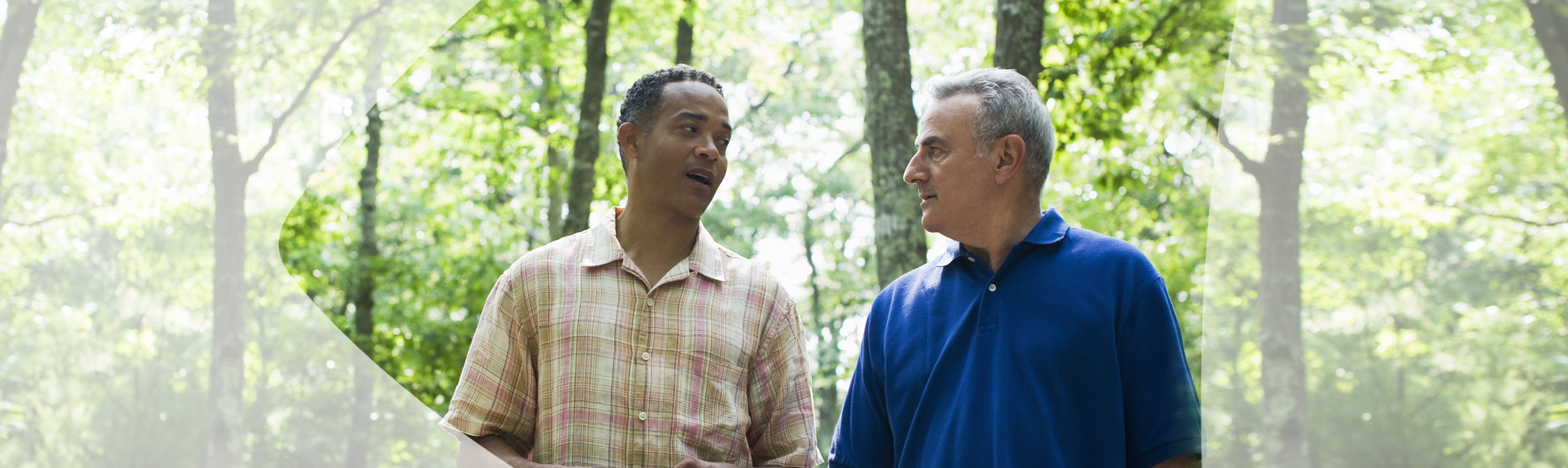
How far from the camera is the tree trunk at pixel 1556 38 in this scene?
2113mm

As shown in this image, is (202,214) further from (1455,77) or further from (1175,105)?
(1175,105)

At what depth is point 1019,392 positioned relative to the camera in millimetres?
2037

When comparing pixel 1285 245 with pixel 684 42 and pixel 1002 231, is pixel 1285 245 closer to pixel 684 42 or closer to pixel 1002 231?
pixel 1002 231

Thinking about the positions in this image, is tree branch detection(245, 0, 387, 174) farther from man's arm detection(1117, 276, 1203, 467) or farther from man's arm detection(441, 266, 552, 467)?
man's arm detection(1117, 276, 1203, 467)

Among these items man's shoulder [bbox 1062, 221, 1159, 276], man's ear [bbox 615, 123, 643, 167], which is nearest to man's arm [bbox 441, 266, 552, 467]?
man's ear [bbox 615, 123, 643, 167]

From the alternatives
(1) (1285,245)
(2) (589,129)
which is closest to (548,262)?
(1) (1285,245)

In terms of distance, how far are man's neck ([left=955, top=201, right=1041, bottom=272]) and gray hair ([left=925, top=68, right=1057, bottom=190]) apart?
8cm

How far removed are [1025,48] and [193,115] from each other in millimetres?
3696

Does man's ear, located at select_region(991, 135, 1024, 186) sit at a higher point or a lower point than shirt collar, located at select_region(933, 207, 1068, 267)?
higher

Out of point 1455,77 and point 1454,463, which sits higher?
point 1455,77

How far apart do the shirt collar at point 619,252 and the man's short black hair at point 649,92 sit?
175 mm

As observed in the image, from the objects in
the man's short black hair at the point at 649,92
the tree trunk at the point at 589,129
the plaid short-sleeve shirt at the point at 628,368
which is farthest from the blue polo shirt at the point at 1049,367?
the tree trunk at the point at 589,129

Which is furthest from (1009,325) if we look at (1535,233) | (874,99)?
(874,99)

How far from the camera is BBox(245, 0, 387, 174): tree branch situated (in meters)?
2.75
